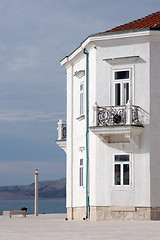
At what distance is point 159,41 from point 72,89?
260 inches

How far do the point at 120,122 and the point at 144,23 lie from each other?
6.21 metres

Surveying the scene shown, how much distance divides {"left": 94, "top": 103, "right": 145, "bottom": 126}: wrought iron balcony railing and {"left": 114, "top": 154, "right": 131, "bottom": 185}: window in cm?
172

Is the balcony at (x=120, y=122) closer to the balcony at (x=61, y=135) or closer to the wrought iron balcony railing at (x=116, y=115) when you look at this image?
the wrought iron balcony railing at (x=116, y=115)

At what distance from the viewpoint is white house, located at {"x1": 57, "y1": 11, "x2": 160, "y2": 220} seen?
29547 mm

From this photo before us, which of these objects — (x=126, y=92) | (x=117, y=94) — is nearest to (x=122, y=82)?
(x=126, y=92)

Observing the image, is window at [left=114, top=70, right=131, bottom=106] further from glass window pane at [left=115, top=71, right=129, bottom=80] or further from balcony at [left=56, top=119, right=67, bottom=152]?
balcony at [left=56, top=119, right=67, bottom=152]

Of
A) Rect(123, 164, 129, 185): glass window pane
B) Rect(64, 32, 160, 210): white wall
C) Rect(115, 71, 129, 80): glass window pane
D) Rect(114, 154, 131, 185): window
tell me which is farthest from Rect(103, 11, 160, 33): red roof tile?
Rect(123, 164, 129, 185): glass window pane

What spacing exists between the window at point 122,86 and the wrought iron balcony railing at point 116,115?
60 cm

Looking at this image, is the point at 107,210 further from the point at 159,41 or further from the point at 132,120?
the point at 159,41

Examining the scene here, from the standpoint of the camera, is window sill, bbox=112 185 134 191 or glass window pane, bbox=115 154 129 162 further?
glass window pane, bbox=115 154 129 162

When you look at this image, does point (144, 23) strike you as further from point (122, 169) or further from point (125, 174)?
point (125, 174)

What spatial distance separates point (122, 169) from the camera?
3023cm

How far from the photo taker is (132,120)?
2941 cm

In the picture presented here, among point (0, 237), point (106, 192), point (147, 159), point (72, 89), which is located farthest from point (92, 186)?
point (0, 237)
